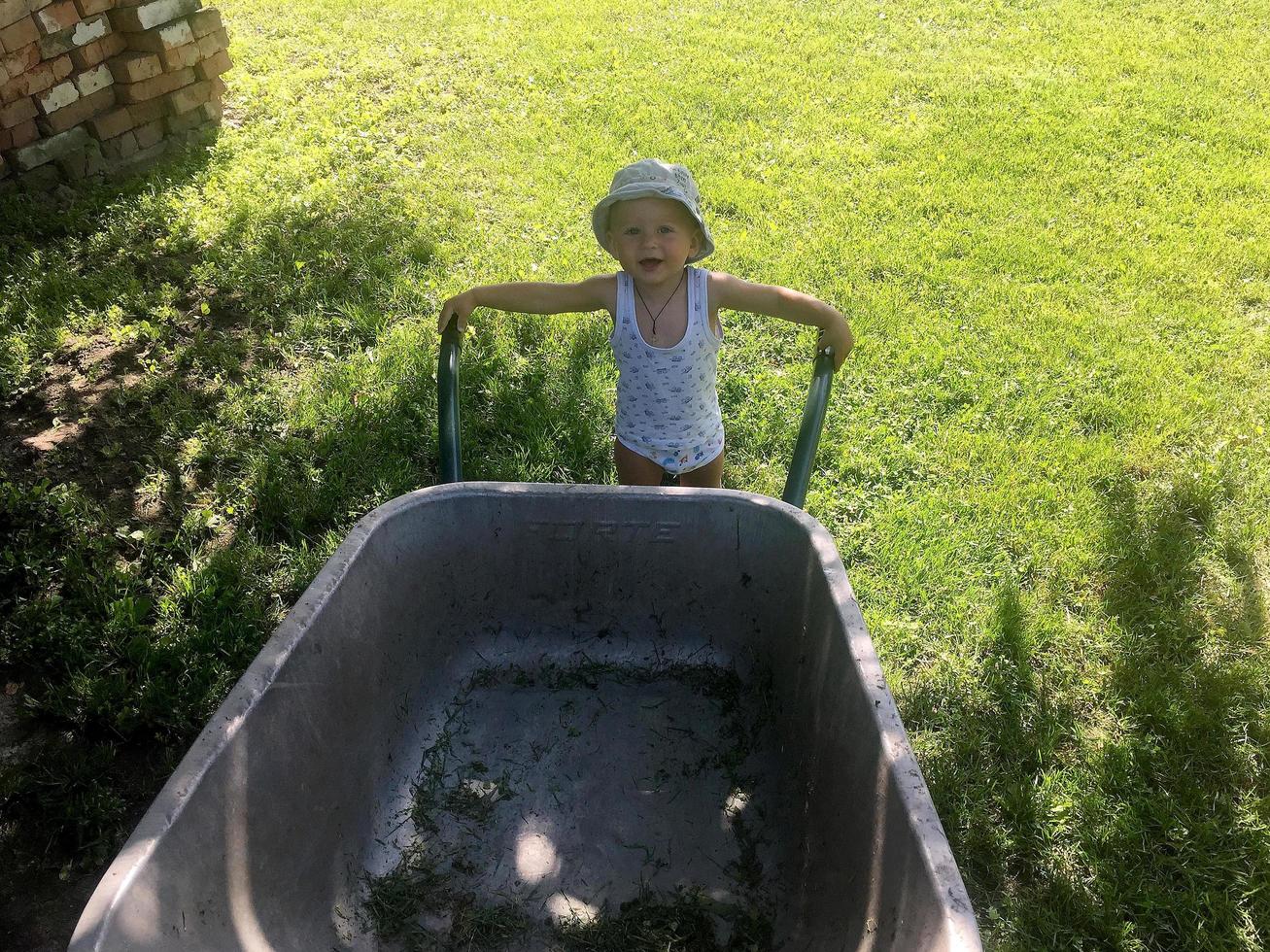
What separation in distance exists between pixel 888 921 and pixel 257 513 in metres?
2.81

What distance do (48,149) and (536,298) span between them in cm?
423

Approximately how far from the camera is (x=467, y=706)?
2.29 metres

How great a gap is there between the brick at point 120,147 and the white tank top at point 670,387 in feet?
14.2

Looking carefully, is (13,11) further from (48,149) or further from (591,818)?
(591,818)

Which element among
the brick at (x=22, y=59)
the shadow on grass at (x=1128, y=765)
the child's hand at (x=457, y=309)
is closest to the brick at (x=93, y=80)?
the brick at (x=22, y=59)

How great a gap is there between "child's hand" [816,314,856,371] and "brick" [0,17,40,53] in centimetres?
486

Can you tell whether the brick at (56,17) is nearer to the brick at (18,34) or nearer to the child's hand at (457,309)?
the brick at (18,34)

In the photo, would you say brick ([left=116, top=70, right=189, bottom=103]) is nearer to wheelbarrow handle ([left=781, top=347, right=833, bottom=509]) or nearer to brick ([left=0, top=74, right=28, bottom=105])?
brick ([left=0, top=74, right=28, bottom=105])

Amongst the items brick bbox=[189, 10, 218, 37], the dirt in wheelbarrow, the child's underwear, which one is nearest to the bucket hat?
the child's underwear

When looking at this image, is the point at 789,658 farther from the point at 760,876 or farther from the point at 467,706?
the point at 467,706

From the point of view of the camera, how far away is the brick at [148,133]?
5840 millimetres

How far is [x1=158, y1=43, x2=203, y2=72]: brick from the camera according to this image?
19.0 feet

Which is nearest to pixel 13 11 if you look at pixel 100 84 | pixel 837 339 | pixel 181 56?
pixel 100 84

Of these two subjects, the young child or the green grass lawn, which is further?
the green grass lawn
